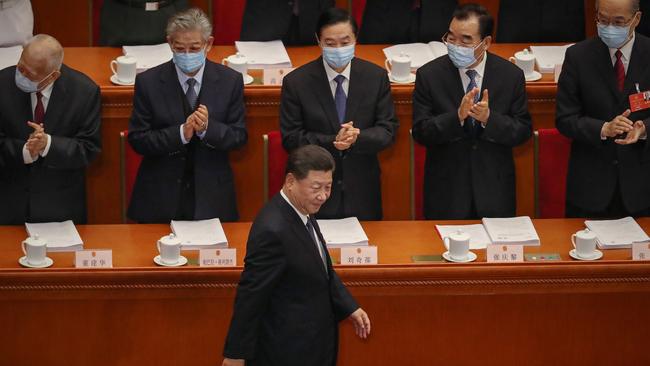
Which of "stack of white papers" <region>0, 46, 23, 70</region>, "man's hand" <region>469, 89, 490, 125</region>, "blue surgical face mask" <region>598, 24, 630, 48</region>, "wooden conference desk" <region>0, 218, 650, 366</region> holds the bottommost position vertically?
"wooden conference desk" <region>0, 218, 650, 366</region>

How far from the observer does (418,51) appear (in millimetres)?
6184

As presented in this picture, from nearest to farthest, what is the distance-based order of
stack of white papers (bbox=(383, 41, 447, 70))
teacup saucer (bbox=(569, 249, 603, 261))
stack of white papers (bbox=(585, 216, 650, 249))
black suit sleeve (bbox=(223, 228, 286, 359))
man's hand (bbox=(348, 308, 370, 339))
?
black suit sleeve (bbox=(223, 228, 286, 359)) < man's hand (bbox=(348, 308, 370, 339)) < teacup saucer (bbox=(569, 249, 603, 261)) < stack of white papers (bbox=(585, 216, 650, 249)) < stack of white papers (bbox=(383, 41, 447, 70))

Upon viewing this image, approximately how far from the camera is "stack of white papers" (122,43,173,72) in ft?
19.5

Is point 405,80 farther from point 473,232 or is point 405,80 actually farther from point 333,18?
point 473,232

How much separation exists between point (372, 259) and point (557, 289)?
65cm

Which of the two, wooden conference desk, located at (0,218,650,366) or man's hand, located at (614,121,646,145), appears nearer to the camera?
wooden conference desk, located at (0,218,650,366)

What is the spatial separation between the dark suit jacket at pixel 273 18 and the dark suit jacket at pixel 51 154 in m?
1.11

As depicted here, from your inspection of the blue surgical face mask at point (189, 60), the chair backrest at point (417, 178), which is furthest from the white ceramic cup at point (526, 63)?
the blue surgical face mask at point (189, 60)

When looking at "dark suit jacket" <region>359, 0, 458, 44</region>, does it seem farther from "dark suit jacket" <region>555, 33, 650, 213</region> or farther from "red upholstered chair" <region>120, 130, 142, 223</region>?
"red upholstered chair" <region>120, 130, 142, 223</region>

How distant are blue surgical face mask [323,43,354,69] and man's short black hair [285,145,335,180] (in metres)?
1.06

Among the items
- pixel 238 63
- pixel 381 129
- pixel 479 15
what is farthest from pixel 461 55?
pixel 238 63

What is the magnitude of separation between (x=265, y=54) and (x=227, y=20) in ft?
2.17

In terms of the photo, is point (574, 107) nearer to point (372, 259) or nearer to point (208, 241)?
point (372, 259)

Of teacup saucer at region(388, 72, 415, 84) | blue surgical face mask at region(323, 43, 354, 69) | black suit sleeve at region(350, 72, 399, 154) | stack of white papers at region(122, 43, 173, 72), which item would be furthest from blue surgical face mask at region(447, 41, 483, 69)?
stack of white papers at region(122, 43, 173, 72)
